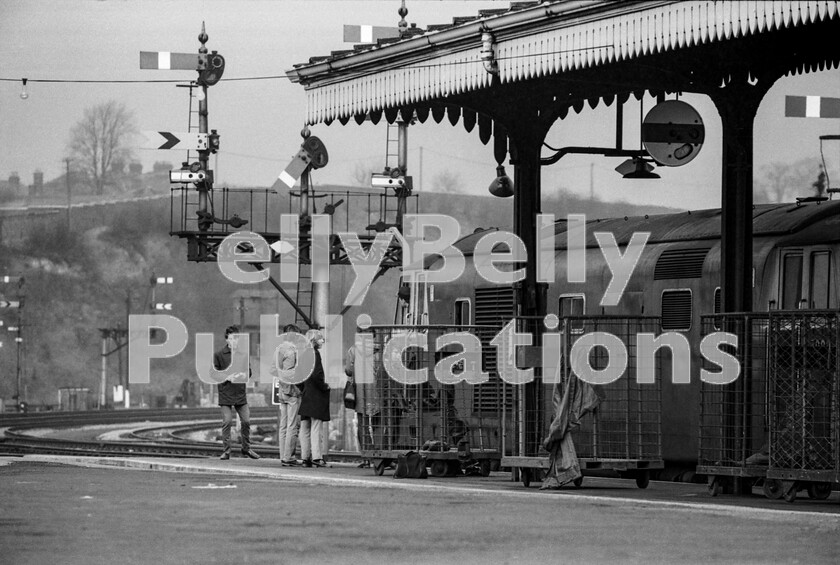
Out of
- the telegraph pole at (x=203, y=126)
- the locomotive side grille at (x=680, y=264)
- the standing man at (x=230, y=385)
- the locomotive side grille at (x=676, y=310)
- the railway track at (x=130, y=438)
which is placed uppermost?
the telegraph pole at (x=203, y=126)

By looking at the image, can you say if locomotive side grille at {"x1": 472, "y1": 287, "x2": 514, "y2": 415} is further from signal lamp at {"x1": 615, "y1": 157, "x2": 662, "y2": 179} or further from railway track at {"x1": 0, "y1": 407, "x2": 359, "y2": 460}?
railway track at {"x1": 0, "y1": 407, "x2": 359, "y2": 460}

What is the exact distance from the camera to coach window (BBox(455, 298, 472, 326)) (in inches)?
969

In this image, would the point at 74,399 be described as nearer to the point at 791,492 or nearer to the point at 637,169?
the point at 637,169

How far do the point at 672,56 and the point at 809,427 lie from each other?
167 inches

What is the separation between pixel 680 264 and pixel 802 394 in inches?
201

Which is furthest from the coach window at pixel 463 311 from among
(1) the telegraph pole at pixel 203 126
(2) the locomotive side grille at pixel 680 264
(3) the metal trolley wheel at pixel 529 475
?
(1) the telegraph pole at pixel 203 126

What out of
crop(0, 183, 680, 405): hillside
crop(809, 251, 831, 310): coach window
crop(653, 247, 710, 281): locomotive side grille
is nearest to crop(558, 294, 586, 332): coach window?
crop(653, 247, 710, 281): locomotive side grille

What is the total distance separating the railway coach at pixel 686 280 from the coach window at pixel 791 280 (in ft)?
0.04

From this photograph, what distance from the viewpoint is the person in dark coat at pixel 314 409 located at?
22781mm

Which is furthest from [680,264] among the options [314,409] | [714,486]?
[314,409]

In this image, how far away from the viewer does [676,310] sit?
20.5 metres

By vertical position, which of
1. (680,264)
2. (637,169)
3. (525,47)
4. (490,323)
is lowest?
(490,323)

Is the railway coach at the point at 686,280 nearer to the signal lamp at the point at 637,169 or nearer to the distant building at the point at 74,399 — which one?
the signal lamp at the point at 637,169

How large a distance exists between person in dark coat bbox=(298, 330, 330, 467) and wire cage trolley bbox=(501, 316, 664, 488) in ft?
A: 15.4
